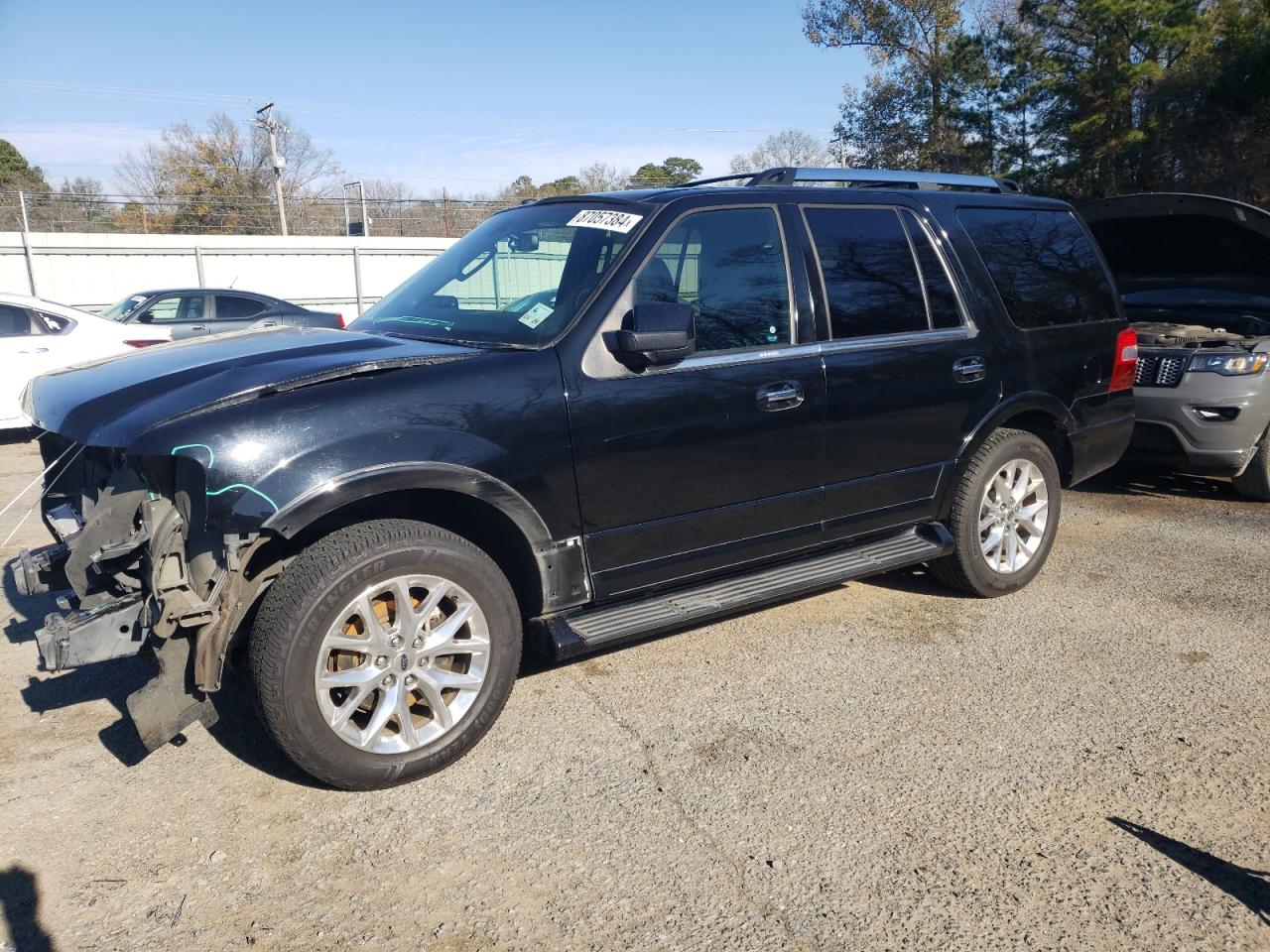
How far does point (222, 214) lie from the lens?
83.0ft

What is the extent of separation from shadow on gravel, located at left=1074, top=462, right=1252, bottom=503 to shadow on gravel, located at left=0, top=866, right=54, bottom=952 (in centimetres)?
731

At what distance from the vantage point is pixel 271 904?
2.64 metres

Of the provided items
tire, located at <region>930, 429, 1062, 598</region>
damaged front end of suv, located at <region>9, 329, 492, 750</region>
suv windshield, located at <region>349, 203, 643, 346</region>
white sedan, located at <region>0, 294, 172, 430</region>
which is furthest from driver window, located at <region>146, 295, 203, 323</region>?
tire, located at <region>930, 429, 1062, 598</region>

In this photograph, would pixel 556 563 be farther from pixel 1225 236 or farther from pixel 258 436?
pixel 1225 236

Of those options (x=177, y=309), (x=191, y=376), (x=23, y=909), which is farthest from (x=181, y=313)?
(x=23, y=909)

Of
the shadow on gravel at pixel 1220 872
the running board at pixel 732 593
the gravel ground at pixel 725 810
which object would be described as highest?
the running board at pixel 732 593

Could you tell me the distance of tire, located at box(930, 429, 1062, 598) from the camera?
15.5 ft

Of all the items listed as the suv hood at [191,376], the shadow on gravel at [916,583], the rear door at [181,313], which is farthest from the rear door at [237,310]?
the shadow on gravel at [916,583]

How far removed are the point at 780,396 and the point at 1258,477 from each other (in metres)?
4.95

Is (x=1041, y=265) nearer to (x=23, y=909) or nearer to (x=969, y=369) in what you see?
(x=969, y=369)

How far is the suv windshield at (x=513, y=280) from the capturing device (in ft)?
12.1

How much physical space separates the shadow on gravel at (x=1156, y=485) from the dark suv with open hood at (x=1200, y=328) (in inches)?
16.0

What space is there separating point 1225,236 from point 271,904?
7.86m

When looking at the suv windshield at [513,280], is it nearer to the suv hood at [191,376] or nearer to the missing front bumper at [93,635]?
the suv hood at [191,376]
